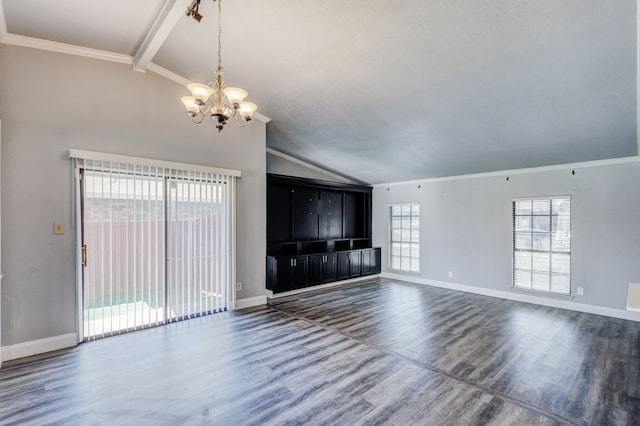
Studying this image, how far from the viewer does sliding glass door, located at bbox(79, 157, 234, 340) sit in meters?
3.73

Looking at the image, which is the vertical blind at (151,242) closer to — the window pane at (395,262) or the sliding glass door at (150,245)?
the sliding glass door at (150,245)

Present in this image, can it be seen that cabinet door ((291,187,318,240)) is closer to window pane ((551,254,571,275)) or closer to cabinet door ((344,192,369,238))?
cabinet door ((344,192,369,238))

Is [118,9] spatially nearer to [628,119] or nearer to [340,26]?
[340,26]

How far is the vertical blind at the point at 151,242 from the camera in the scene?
3730 mm

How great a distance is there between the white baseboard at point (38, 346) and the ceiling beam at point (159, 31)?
3.44 m

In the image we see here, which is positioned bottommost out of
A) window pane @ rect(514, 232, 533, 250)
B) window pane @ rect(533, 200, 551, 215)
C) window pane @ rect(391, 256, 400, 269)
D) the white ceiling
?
window pane @ rect(391, 256, 400, 269)

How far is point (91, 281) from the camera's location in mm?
3695

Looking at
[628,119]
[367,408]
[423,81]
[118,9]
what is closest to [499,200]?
[628,119]

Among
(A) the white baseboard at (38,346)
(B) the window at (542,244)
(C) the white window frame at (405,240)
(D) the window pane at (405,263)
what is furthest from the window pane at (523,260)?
(A) the white baseboard at (38,346)

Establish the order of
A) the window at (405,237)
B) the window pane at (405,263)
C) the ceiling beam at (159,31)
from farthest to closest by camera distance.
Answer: the window pane at (405,263) < the window at (405,237) < the ceiling beam at (159,31)

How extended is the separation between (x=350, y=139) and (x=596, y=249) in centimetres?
440

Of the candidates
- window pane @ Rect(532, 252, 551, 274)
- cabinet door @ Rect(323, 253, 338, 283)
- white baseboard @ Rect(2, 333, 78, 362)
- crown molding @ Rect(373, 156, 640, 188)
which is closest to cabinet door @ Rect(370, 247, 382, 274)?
cabinet door @ Rect(323, 253, 338, 283)

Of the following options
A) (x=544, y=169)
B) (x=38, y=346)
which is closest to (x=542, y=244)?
(x=544, y=169)

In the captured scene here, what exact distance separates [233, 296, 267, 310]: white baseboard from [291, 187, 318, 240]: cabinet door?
1747 mm
